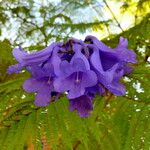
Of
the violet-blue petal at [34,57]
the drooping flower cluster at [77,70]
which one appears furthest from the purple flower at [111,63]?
the violet-blue petal at [34,57]

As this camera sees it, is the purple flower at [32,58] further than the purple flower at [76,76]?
Yes

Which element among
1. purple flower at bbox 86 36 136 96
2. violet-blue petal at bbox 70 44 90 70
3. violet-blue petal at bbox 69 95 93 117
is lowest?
violet-blue petal at bbox 69 95 93 117

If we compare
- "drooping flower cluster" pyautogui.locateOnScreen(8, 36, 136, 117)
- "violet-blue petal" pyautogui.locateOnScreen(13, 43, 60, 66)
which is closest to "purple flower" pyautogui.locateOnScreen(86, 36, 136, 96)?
"drooping flower cluster" pyautogui.locateOnScreen(8, 36, 136, 117)

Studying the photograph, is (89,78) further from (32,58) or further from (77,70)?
(32,58)

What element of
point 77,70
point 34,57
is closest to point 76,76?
point 77,70

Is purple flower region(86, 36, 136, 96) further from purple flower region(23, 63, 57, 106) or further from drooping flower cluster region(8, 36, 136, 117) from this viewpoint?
purple flower region(23, 63, 57, 106)

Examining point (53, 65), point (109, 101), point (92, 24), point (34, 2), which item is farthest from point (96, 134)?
point (34, 2)

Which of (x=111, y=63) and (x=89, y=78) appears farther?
(x=111, y=63)

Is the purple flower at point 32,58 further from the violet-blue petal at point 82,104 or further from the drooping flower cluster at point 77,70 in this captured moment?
the violet-blue petal at point 82,104
